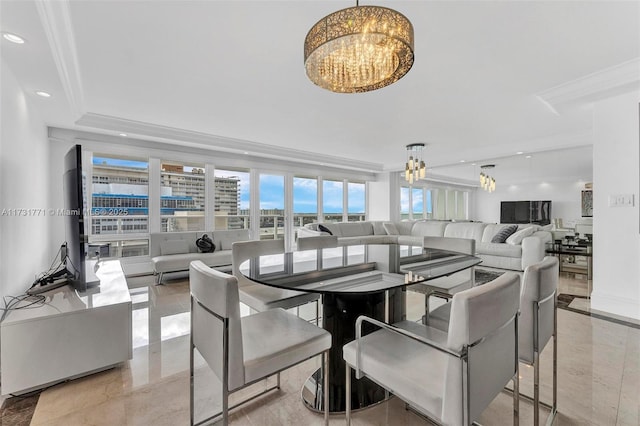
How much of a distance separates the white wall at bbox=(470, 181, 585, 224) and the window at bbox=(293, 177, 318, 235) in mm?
7763

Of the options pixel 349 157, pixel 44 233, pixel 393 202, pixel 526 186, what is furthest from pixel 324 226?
pixel 526 186

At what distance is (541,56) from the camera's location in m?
2.27

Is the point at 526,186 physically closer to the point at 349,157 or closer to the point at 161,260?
the point at 349,157

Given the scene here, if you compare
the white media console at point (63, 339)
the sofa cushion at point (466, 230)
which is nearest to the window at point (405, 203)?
the sofa cushion at point (466, 230)

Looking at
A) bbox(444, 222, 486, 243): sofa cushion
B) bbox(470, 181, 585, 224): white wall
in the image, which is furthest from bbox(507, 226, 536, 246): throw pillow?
bbox(470, 181, 585, 224): white wall

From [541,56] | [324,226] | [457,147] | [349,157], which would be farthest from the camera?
[349,157]

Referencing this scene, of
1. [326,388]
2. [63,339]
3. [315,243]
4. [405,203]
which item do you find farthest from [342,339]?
[405,203]

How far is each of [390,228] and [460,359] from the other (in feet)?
21.6

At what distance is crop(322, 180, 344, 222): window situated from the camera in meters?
7.61

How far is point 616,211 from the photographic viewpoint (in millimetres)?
2938

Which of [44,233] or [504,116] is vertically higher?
[504,116]

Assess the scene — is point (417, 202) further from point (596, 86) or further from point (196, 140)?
point (196, 140)

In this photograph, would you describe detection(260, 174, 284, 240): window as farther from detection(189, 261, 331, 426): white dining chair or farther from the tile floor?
detection(189, 261, 331, 426): white dining chair

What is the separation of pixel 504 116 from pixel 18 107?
17.1 ft
